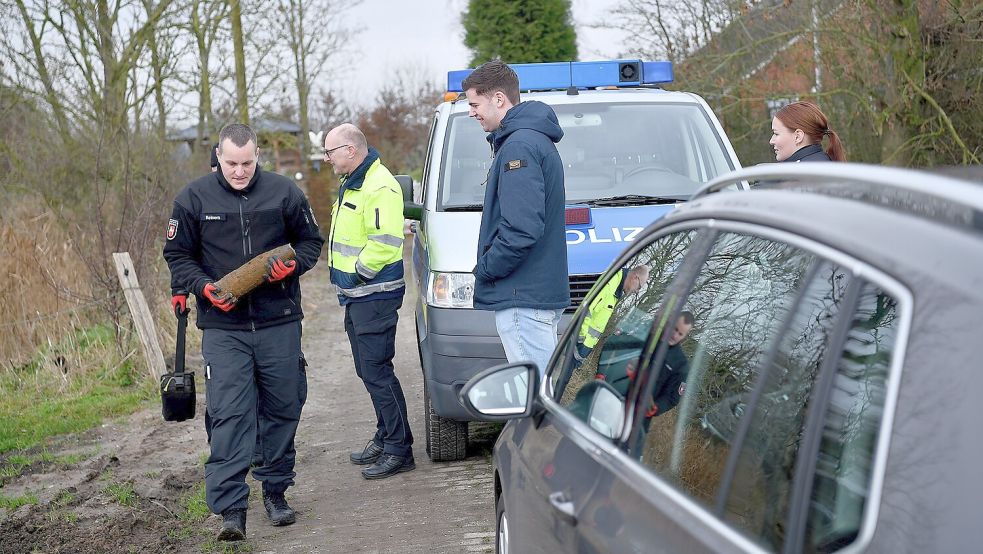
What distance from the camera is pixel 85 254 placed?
10.0m

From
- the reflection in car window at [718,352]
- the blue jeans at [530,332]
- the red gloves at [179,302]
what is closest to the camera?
the reflection in car window at [718,352]

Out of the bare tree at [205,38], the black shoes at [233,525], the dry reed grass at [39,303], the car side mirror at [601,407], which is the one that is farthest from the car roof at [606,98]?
the bare tree at [205,38]

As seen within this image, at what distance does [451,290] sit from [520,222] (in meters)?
1.13

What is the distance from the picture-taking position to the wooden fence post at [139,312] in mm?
9328

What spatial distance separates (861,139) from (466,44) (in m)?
15.6

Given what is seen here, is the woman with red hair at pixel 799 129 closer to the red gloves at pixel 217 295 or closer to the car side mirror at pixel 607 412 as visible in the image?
the red gloves at pixel 217 295

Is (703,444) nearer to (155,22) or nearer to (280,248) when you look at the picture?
(280,248)

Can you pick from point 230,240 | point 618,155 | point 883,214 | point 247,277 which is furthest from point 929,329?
point 618,155

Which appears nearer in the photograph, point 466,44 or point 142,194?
point 142,194

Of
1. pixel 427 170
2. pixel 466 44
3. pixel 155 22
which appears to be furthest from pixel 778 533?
pixel 466 44

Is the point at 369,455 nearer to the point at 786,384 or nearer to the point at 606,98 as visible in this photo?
the point at 606,98

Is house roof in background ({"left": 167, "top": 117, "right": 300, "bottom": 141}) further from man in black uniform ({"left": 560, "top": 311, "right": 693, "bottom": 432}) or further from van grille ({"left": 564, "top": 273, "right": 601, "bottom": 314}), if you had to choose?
man in black uniform ({"left": 560, "top": 311, "right": 693, "bottom": 432})

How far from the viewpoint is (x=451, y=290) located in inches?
229

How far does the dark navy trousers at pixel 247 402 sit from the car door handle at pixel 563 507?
296cm
